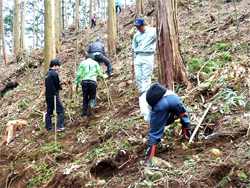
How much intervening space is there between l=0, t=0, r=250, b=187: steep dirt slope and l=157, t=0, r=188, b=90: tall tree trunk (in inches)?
18.4

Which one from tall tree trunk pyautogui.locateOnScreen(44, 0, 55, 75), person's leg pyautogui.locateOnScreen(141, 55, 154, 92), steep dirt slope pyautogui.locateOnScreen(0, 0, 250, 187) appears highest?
tall tree trunk pyautogui.locateOnScreen(44, 0, 55, 75)

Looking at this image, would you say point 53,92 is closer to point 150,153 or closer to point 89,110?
point 89,110

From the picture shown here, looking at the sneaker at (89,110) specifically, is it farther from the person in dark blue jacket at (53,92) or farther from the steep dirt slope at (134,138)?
the person in dark blue jacket at (53,92)

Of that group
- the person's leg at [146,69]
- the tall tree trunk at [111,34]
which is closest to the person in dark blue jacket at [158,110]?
the person's leg at [146,69]

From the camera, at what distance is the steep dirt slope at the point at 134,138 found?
3.12 meters

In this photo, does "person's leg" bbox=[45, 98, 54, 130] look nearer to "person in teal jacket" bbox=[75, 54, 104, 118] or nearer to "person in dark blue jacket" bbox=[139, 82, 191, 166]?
"person in teal jacket" bbox=[75, 54, 104, 118]

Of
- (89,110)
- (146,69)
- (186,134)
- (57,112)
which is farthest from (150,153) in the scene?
(57,112)

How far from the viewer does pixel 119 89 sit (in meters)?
7.58

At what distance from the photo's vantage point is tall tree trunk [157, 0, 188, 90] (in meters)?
5.14

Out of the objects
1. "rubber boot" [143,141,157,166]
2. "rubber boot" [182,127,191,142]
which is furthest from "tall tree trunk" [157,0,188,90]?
"rubber boot" [143,141,157,166]

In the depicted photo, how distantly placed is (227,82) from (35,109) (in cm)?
659

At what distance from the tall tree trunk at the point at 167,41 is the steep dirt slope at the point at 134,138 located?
467mm

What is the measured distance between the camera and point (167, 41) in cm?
517

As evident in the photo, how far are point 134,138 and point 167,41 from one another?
239 centimetres
